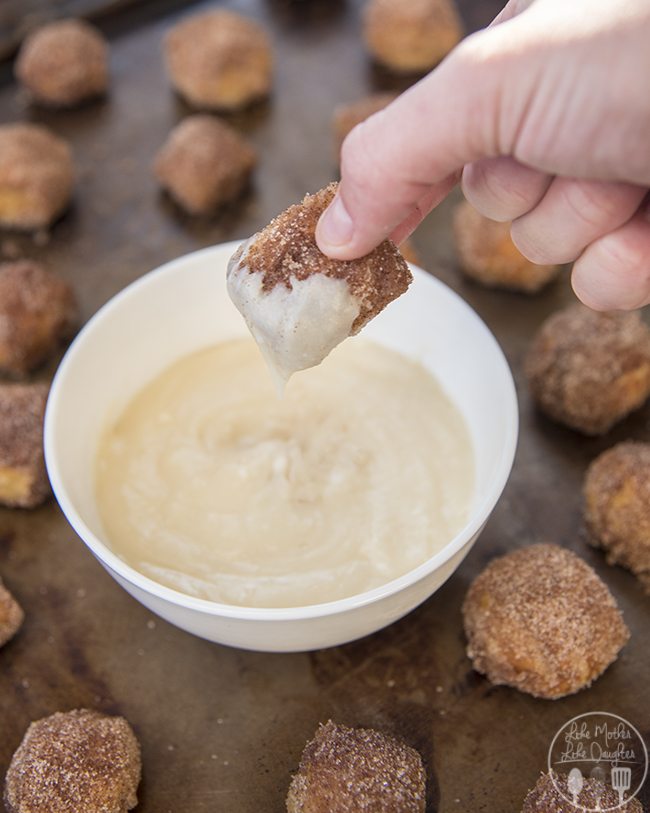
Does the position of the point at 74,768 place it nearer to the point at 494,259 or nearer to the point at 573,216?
the point at 573,216

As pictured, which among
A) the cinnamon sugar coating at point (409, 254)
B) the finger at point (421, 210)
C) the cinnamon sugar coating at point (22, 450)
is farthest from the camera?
the cinnamon sugar coating at point (409, 254)

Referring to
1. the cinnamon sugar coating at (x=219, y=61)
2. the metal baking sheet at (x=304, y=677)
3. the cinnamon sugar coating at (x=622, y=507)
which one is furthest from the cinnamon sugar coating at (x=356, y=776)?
the cinnamon sugar coating at (x=219, y=61)

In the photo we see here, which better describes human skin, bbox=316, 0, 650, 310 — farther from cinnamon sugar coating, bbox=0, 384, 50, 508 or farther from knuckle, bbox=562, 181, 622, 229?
cinnamon sugar coating, bbox=0, 384, 50, 508

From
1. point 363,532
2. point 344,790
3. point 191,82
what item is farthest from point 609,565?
point 191,82

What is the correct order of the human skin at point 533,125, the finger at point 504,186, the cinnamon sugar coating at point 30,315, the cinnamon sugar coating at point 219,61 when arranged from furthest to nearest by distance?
the cinnamon sugar coating at point 219,61 < the cinnamon sugar coating at point 30,315 < the finger at point 504,186 < the human skin at point 533,125

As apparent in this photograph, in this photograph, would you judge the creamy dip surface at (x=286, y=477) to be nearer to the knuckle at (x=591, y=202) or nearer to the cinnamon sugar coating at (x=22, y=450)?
the cinnamon sugar coating at (x=22, y=450)

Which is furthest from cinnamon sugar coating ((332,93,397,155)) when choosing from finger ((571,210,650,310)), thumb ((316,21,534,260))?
thumb ((316,21,534,260))
